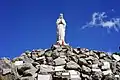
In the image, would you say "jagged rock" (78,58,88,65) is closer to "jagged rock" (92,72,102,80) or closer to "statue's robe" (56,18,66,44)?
"jagged rock" (92,72,102,80)

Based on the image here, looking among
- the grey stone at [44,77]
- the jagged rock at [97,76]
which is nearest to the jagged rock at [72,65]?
the jagged rock at [97,76]

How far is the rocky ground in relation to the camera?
27531 mm

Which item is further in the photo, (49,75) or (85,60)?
(85,60)

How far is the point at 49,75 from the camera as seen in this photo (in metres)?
27.5

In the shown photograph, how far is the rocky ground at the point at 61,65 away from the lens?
2753cm

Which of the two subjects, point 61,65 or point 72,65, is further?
point 61,65

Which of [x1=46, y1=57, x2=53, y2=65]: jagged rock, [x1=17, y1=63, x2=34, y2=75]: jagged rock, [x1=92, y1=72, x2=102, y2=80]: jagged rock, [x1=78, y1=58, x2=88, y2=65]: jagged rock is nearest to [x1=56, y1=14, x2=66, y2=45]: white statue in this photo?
[x1=46, y1=57, x2=53, y2=65]: jagged rock

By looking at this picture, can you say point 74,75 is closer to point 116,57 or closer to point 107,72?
point 107,72

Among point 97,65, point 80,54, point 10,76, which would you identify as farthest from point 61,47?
point 10,76

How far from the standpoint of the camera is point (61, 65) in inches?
1137

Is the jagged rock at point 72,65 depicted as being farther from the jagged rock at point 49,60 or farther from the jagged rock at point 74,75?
the jagged rock at point 49,60

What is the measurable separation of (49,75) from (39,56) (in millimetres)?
3879

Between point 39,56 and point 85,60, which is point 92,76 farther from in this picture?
point 39,56

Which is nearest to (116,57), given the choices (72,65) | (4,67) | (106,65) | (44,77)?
(106,65)
